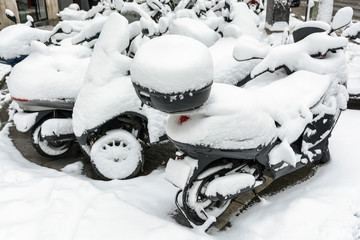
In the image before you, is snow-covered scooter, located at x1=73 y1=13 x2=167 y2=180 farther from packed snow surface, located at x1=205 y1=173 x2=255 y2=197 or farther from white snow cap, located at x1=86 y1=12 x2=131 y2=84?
packed snow surface, located at x1=205 y1=173 x2=255 y2=197

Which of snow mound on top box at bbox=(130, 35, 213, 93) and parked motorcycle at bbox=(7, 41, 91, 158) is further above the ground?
snow mound on top box at bbox=(130, 35, 213, 93)

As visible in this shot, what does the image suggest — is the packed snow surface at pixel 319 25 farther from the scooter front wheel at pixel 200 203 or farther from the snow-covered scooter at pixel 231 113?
the scooter front wheel at pixel 200 203

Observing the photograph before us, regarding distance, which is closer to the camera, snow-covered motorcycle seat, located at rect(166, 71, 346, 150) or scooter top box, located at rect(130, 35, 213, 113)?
scooter top box, located at rect(130, 35, 213, 113)

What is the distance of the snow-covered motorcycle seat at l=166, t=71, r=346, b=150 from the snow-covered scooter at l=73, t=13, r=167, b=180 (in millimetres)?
858

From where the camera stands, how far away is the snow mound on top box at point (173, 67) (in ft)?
6.35

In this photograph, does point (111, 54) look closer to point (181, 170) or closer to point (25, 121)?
point (25, 121)

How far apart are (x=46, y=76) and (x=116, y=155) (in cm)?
113

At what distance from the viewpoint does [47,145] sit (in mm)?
3850

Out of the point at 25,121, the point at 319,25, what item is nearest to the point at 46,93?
the point at 25,121

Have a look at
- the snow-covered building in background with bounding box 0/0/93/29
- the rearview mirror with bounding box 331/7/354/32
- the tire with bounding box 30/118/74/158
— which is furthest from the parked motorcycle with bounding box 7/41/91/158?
the snow-covered building in background with bounding box 0/0/93/29

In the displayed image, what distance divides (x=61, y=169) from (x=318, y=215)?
2501mm

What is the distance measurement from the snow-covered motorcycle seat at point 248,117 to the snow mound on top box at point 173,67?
0.80 ft

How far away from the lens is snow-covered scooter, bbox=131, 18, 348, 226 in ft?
6.52

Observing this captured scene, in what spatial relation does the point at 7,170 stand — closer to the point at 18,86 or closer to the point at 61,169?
the point at 61,169
